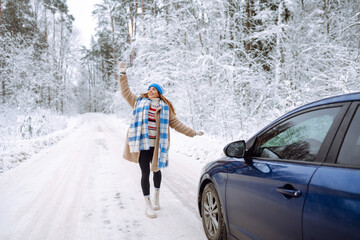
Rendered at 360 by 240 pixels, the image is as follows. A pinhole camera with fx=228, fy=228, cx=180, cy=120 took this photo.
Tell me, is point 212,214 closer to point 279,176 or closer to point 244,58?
point 279,176

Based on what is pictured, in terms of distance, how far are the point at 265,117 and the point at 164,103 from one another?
5.67 meters

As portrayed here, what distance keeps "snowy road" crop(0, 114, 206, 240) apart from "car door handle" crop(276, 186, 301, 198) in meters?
1.55

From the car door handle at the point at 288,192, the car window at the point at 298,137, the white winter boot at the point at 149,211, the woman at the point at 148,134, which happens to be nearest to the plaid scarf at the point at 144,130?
the woman at the point at 148,134

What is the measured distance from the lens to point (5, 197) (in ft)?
12.9

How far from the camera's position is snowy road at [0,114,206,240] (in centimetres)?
286

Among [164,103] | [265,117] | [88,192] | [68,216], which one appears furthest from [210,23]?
[68,216]

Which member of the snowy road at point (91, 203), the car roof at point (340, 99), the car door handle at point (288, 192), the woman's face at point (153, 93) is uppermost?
the woman's face at point (153, 93)

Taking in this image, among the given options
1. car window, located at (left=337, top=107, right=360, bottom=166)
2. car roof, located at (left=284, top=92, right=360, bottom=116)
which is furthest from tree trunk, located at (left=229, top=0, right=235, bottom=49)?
car window, located at (left=337, top=107, right=360, bottom=166)

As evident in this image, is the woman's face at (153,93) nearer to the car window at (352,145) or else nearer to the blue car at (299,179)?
the blue car at (299,179)

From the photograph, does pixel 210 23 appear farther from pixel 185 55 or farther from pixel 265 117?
pixel 265 117

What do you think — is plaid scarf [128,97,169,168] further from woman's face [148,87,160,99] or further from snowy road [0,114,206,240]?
snowy road [0,114,206,240]

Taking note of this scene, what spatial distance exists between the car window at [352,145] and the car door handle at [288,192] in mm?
315

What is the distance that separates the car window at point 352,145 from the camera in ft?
4.41

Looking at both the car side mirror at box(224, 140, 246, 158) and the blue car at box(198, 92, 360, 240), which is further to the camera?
the car side mirror at box(224, 140, 246, 158)
